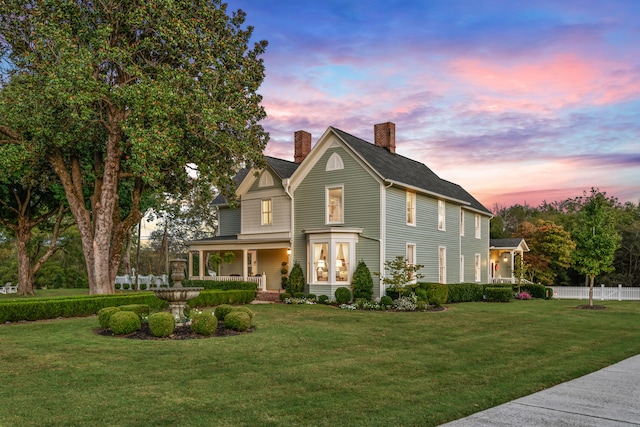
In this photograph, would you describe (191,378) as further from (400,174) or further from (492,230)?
(492,230)

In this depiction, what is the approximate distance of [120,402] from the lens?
21.6 ft

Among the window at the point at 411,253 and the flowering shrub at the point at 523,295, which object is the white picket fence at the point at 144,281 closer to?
the window at the point at 411,253

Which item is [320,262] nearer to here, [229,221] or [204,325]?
[229,221]

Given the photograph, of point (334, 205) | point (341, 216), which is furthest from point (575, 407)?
point (334, 205)

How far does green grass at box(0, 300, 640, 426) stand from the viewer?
20.1 ft

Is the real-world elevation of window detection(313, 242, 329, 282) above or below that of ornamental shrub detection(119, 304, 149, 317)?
above

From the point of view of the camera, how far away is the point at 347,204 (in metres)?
24.6

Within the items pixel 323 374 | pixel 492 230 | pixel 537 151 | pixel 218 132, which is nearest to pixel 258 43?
pixel 218 132

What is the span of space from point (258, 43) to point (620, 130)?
18.2 metres

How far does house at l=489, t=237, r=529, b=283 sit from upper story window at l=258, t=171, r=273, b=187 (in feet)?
63.0

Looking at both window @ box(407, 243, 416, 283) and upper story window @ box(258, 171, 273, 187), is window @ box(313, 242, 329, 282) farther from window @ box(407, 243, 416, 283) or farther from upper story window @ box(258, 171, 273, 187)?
upper story window @ box(258, 171, 273, 187)

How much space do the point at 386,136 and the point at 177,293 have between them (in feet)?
64.4

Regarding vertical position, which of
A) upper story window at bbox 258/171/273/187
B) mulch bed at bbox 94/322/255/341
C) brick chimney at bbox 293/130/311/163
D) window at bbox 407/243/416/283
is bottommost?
mulch bed at bbox 94/322/255/341

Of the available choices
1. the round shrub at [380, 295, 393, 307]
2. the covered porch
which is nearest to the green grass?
the round shrub at [380, 295, 393, 307]
